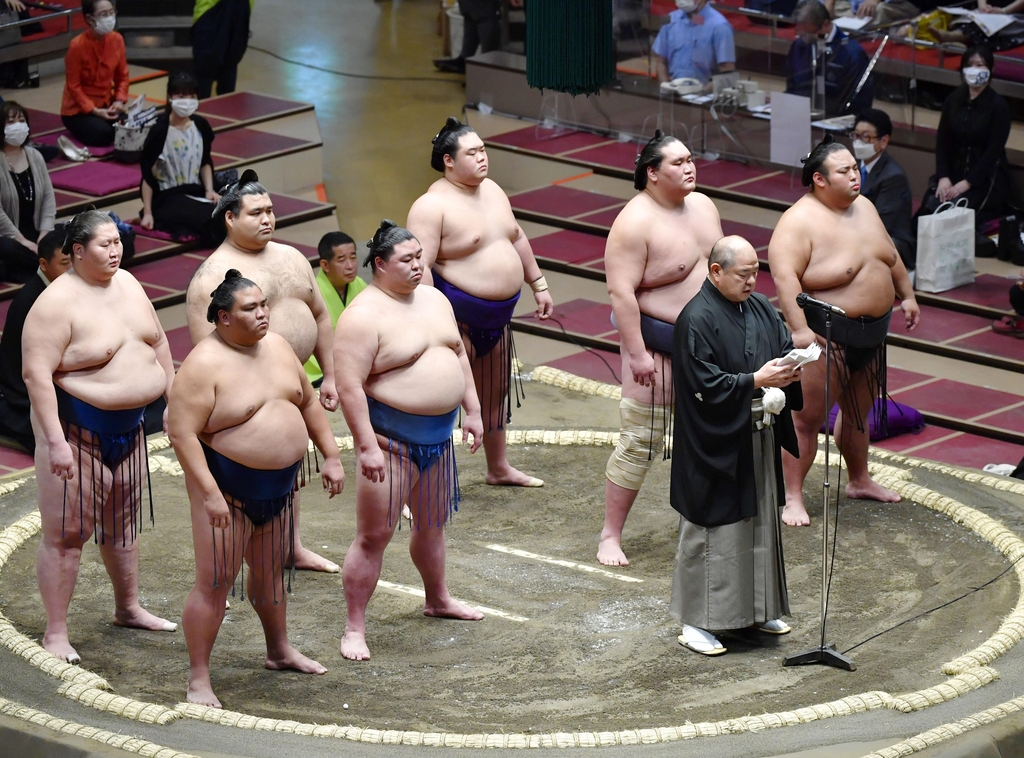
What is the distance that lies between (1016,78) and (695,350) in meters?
4.82

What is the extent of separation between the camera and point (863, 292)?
4.84 m

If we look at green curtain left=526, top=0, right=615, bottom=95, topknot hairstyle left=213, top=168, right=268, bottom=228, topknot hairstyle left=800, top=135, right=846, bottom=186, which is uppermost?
green curtain left=526, top=0, right=615, bottom=95

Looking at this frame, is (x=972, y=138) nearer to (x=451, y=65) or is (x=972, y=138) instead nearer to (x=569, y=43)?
(x=569, y=43)

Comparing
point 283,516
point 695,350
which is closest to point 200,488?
point 283,516

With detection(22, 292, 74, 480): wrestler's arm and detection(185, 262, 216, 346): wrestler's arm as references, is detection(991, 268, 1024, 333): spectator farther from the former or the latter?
detection(22, 292, 74, 480): wrestler's arm

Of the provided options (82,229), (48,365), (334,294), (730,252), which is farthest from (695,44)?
(48,365)

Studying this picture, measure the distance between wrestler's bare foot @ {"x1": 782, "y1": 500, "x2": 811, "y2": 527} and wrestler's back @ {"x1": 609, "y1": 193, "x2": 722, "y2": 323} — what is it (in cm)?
77

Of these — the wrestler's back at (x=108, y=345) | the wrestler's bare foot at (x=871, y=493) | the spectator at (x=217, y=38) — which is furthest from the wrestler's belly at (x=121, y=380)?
the spectator at (x=217, y=38)

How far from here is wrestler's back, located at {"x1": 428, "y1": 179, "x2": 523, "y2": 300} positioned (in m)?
4.99

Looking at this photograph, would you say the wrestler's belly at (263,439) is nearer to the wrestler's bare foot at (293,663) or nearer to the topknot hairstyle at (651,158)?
the wrestler's bare foot at (293,663)

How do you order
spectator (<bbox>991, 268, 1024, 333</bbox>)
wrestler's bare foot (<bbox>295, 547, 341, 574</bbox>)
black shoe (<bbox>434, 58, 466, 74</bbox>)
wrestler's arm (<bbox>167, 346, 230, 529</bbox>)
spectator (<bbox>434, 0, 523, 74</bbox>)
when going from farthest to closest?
black shoe (<bbox>434, 58, 466, 74</bbox>), spectator (<bbox>434, 0, 523, 74</bbox>), spectator (<bbox>991, 268, 1024, 333</bbox>), wrestler's bare foot (<bbox>295, 547, 341, 574</bbox>), wrestler's arm (<bbox>167, 346, 230, 529</bbox>)

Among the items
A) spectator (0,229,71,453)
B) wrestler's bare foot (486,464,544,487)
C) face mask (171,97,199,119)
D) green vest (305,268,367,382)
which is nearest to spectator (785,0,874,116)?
face mask (171,97,199,119)

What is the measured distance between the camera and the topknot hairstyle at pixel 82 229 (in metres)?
4.04

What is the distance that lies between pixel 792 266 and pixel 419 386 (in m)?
1.34
